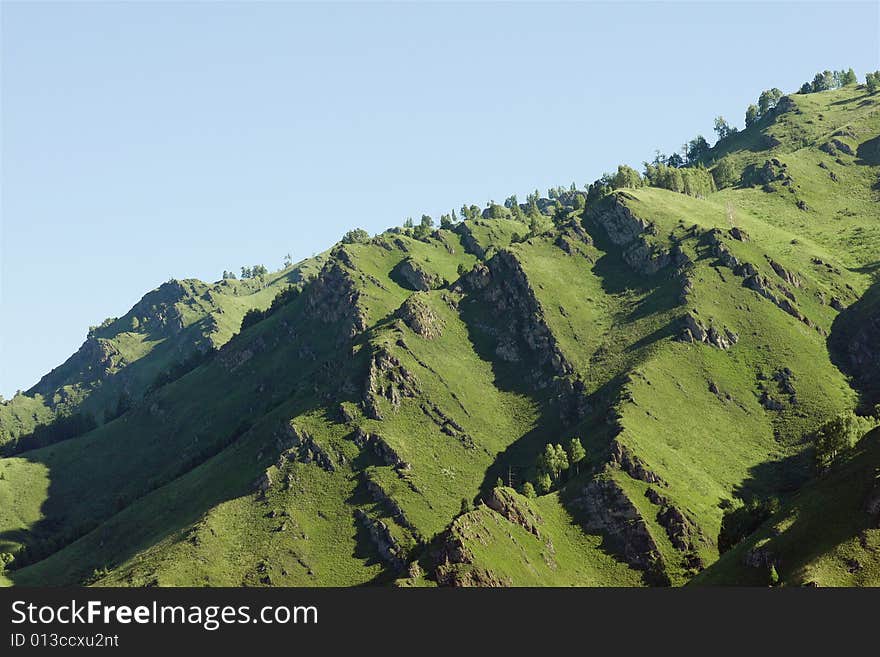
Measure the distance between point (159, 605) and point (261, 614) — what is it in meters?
13.3

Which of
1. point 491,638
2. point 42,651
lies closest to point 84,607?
point 42,651

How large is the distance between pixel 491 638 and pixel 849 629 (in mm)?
44488

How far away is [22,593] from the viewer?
140750 mm

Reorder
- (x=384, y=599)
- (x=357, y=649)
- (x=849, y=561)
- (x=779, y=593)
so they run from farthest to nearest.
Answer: (x=849, y=561), (x=779, y=593), (x=384, y=599), (x=357, y=649)

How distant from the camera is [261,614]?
129500 mm

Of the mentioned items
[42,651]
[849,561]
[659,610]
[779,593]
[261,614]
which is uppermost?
[42,651]

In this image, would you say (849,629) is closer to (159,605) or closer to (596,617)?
(596,617)

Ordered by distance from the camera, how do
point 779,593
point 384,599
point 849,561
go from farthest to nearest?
point 849,561 < point 779,593 < point 384,599

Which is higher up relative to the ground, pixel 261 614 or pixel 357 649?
pixel 261 614

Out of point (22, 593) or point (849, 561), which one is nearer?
point (22, 593)

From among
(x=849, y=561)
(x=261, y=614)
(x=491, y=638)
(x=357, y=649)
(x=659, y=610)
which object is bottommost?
(x=849, y=561)

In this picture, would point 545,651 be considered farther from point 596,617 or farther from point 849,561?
point 849,561

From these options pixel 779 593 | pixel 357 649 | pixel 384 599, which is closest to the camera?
pixel 357 649

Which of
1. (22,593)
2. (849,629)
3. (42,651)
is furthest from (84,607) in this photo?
(849,629)
